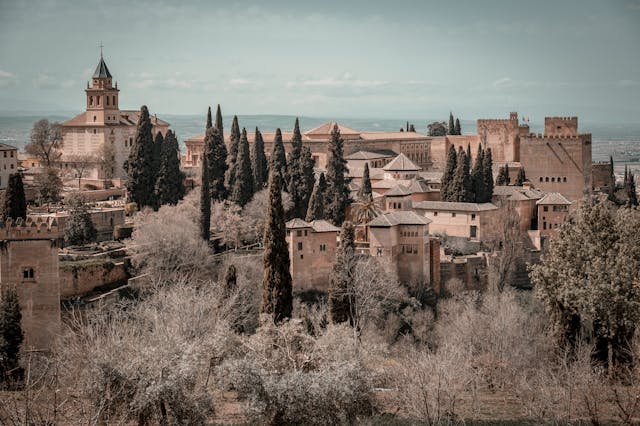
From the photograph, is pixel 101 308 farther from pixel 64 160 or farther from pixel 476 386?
pixel 64 160

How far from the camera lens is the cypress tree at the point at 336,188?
4069 cm

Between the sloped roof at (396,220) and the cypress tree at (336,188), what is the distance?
3.62 metres

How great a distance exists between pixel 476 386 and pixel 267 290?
767 centimetres

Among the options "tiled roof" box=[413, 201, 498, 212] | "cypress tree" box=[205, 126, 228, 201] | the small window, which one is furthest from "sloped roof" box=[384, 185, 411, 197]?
the small window

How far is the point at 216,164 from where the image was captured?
144 ft

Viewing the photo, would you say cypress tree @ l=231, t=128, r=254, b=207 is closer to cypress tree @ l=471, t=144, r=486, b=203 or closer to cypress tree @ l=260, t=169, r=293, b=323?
cypress tree @ l=471, t=144, r=486, b=203

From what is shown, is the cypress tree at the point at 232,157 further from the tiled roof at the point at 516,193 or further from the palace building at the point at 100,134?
the tiled roof at the point at 516,193

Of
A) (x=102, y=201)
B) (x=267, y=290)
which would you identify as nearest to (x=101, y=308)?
(x=267, y=290)

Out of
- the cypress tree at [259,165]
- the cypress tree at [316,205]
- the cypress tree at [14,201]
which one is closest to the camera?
the cypress tree at [14,201]

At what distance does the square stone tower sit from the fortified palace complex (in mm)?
27

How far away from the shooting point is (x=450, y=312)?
35.0m

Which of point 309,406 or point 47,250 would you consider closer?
point 309,406

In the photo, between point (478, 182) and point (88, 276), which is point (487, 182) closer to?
point (478, 182)

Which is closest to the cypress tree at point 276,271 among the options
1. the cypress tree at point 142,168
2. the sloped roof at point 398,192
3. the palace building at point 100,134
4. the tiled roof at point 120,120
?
the sloped roof at point 398,192
